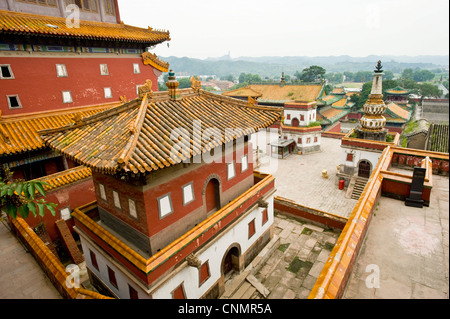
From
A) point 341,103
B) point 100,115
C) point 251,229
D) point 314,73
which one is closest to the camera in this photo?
point 100,115

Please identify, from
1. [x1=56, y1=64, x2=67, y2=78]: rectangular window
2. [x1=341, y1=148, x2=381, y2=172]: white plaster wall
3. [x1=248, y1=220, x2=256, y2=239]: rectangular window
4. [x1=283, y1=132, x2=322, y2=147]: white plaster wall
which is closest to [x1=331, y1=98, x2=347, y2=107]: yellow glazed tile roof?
[x1=283, y1=132, x2=322, y2=147]: white plaster wall

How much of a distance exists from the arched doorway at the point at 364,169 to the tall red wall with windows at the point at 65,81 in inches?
919

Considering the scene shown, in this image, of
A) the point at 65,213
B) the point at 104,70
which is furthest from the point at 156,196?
the point at 104,70

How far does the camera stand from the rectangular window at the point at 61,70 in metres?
14.6

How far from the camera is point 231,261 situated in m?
12.9

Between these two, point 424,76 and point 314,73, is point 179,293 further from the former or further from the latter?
point 424,76

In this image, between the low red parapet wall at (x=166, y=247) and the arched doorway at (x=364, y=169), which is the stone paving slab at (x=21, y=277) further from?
the arched doorway at (x=364, y=169)

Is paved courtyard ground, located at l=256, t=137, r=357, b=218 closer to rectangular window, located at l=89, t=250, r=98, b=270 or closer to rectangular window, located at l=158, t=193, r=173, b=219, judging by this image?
rectangular window, located at l=158, t=193, r=173, b=219

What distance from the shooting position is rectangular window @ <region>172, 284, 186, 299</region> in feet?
29.9

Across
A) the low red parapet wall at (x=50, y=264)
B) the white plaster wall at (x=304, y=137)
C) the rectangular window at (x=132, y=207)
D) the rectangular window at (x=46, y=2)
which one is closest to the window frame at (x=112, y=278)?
the low red parapet wall at (x=50, y=264)

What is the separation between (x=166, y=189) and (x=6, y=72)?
38.6ft

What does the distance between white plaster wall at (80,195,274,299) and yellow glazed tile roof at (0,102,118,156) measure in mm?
5533
